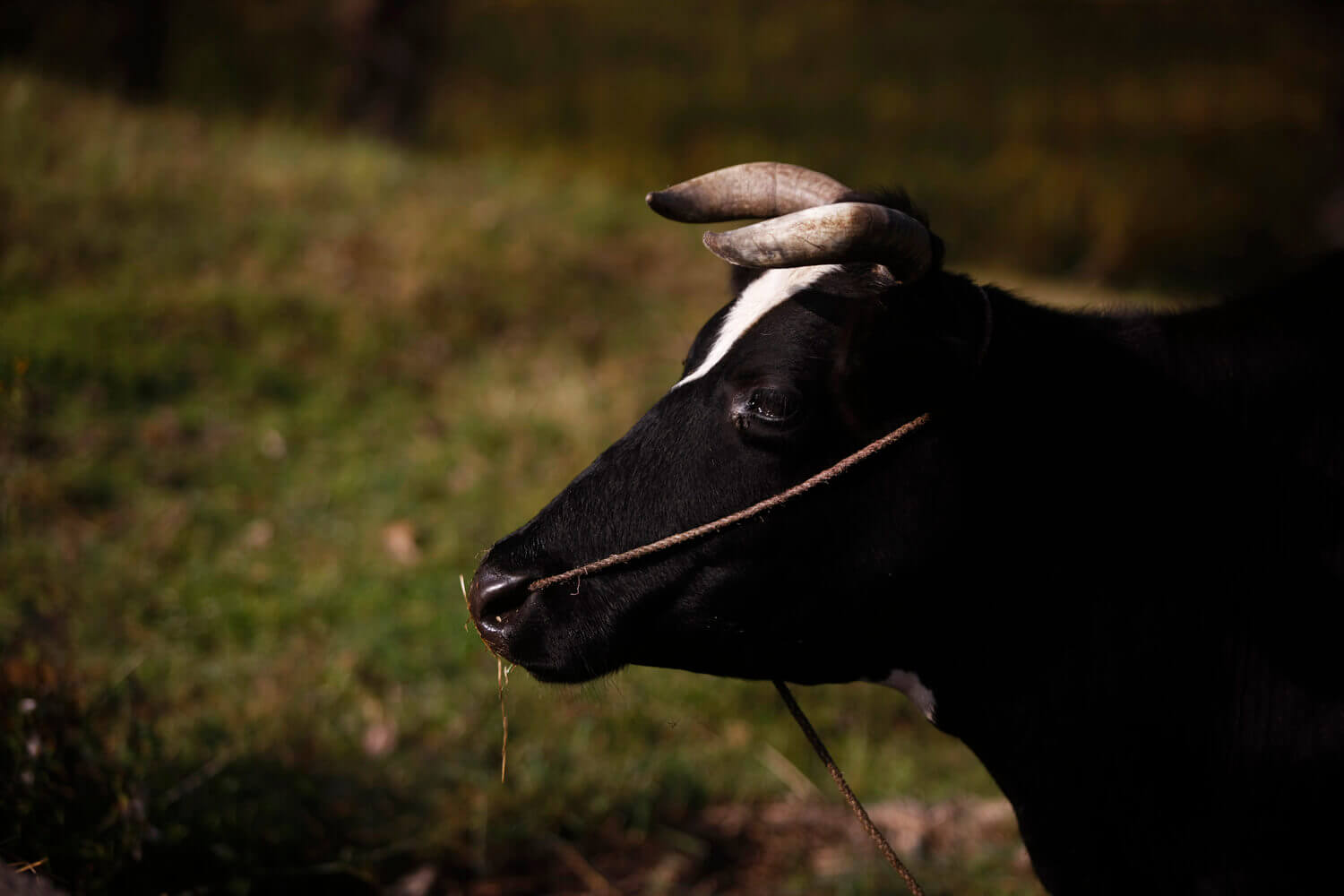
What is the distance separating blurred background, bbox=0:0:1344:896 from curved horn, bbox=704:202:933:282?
1884 mm

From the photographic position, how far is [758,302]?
2006 mm

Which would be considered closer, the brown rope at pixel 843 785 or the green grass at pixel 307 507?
the brown rope at pixel 843 785

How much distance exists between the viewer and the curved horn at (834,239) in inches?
67.5

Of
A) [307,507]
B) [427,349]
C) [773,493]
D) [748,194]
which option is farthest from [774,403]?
[427,349]

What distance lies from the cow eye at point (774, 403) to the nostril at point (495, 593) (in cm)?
55

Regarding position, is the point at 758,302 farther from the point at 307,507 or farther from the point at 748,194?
the point at 307,507

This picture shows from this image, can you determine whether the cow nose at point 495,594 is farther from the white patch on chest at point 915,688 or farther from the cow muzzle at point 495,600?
the white patch on chest at point 915,688

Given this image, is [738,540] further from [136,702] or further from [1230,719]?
[136,702]

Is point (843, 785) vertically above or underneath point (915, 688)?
underneath

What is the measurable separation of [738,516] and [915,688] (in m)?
0.58

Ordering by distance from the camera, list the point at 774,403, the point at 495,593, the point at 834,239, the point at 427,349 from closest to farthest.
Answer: the point at 834,239 < the point at 774,403 < the point at 495,593 < the point at 427,349

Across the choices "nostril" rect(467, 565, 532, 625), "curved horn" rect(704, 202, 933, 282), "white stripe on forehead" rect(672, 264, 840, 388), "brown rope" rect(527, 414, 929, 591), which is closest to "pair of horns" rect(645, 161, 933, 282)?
"curved horn" rect(704, 202, 933, 282)

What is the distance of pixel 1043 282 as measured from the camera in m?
10.3

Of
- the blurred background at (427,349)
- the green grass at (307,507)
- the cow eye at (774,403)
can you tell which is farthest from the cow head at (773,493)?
the blurred background at (427,349)
